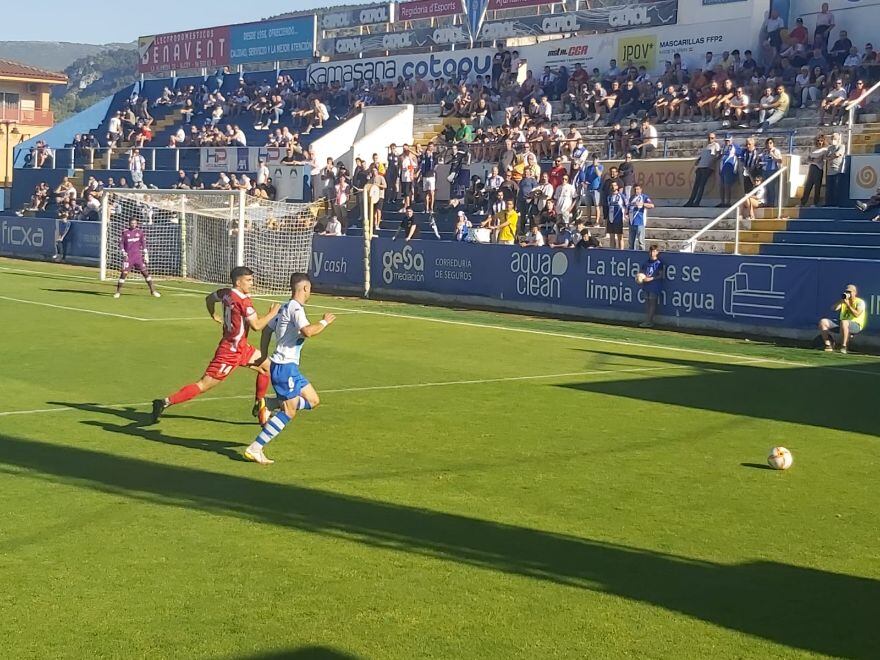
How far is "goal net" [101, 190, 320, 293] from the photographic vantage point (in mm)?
33531

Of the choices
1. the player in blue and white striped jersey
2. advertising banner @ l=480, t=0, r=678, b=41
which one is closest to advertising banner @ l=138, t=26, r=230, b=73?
advertising banner @ l=480, t=0, r=678, b=41

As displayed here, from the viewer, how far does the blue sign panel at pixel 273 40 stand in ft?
178

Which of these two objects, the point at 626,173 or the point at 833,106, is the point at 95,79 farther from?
the point at 833,106

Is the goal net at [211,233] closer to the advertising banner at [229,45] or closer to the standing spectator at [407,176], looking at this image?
the standing spectator at [407,176]

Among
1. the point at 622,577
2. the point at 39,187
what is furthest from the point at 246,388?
the point at 39,187

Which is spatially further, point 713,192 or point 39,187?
point 39,187

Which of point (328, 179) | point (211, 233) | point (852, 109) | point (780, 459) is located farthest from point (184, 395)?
point (328, 179)

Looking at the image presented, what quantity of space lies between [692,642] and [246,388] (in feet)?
32.3

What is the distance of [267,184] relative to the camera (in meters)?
41.5

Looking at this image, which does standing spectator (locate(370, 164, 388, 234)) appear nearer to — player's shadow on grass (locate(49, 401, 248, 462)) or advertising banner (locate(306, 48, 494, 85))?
advertising banner (locate(306, 48, 494, 85))

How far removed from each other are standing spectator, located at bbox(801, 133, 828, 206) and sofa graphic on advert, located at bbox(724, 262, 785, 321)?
5598 mm

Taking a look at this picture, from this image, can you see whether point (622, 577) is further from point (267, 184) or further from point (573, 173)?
point (267, 184)

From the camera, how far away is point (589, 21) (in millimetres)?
43094

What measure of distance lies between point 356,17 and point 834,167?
99.4 ft
